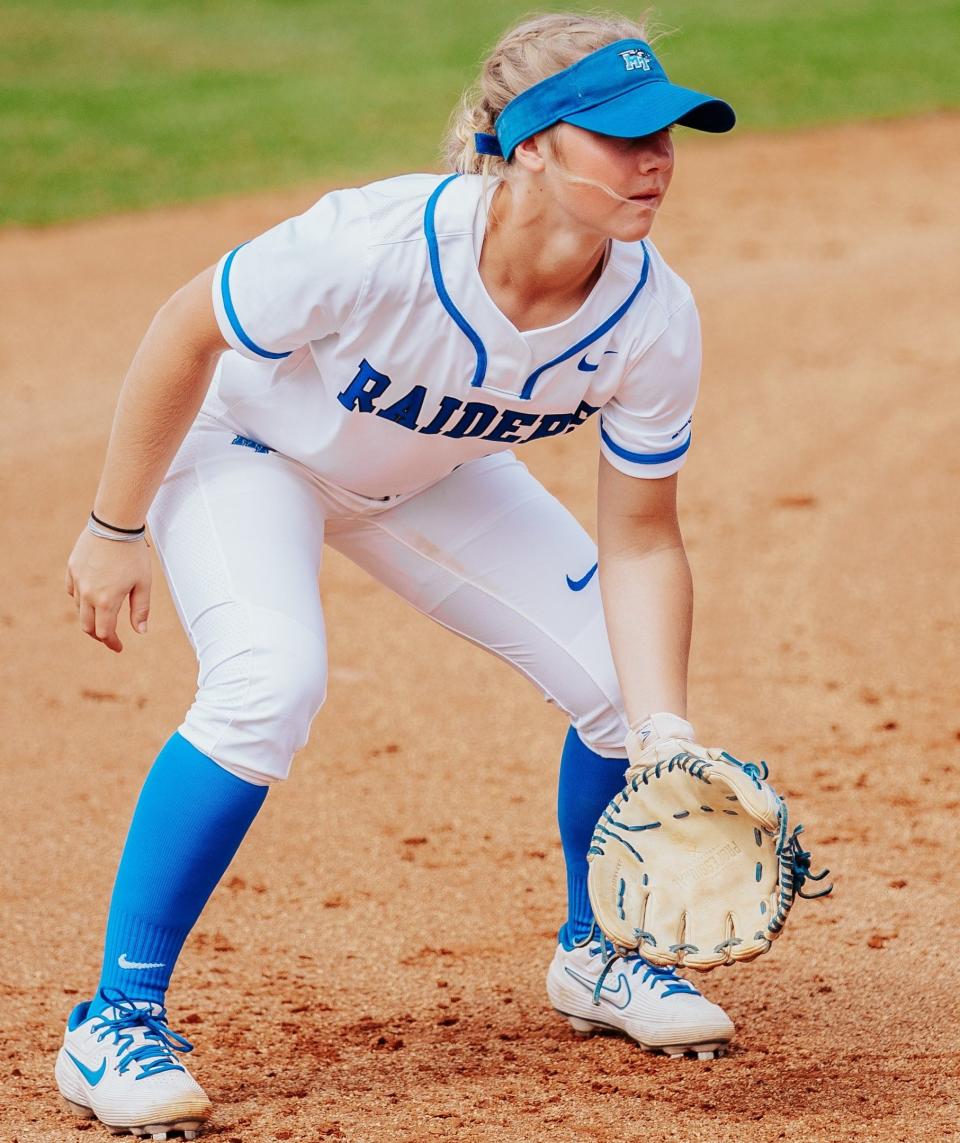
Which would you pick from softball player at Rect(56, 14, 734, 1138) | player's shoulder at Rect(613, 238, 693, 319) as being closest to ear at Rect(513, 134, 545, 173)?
softball player at Rect(56, 14, 734, 1138)

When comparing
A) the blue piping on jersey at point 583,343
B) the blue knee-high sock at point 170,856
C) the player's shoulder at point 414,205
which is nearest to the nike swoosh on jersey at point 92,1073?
the blue knee-high sock at point 170,856

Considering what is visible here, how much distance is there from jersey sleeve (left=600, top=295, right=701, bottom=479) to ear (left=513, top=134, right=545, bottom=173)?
1.14 ft

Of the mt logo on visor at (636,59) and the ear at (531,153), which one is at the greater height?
the mt logo on visor at (636,59)

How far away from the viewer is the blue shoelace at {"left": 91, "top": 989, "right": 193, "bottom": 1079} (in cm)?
242

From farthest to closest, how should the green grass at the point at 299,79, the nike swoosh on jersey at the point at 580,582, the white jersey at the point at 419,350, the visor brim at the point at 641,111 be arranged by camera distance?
1. the green grass at the point at 299,79
2. the nike swoosh on jersey at the point at 580,582
3. the white jersey at the point at 419,350
4. the visor brim at the point at 641,111

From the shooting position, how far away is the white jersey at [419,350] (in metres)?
2.35

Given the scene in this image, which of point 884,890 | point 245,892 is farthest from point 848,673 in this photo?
point 245,892

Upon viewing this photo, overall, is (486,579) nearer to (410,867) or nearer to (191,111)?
(410,867)

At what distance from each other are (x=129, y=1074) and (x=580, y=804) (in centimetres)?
90

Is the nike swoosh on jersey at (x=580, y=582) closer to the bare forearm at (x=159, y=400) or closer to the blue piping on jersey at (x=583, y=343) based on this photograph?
the blue piping on jersey at (x=583, y=343)

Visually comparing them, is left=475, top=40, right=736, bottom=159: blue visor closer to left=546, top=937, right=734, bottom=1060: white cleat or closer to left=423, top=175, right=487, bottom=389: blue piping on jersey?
left=423, top=175, right=487, bottom=389: blue piping on jersey

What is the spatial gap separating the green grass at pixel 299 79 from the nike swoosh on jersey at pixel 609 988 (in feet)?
27.9

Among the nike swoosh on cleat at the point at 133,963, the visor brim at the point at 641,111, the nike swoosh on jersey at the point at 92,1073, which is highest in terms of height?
the visor brim at the point at 641,111

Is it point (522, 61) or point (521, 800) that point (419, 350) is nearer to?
point (522, 61)
